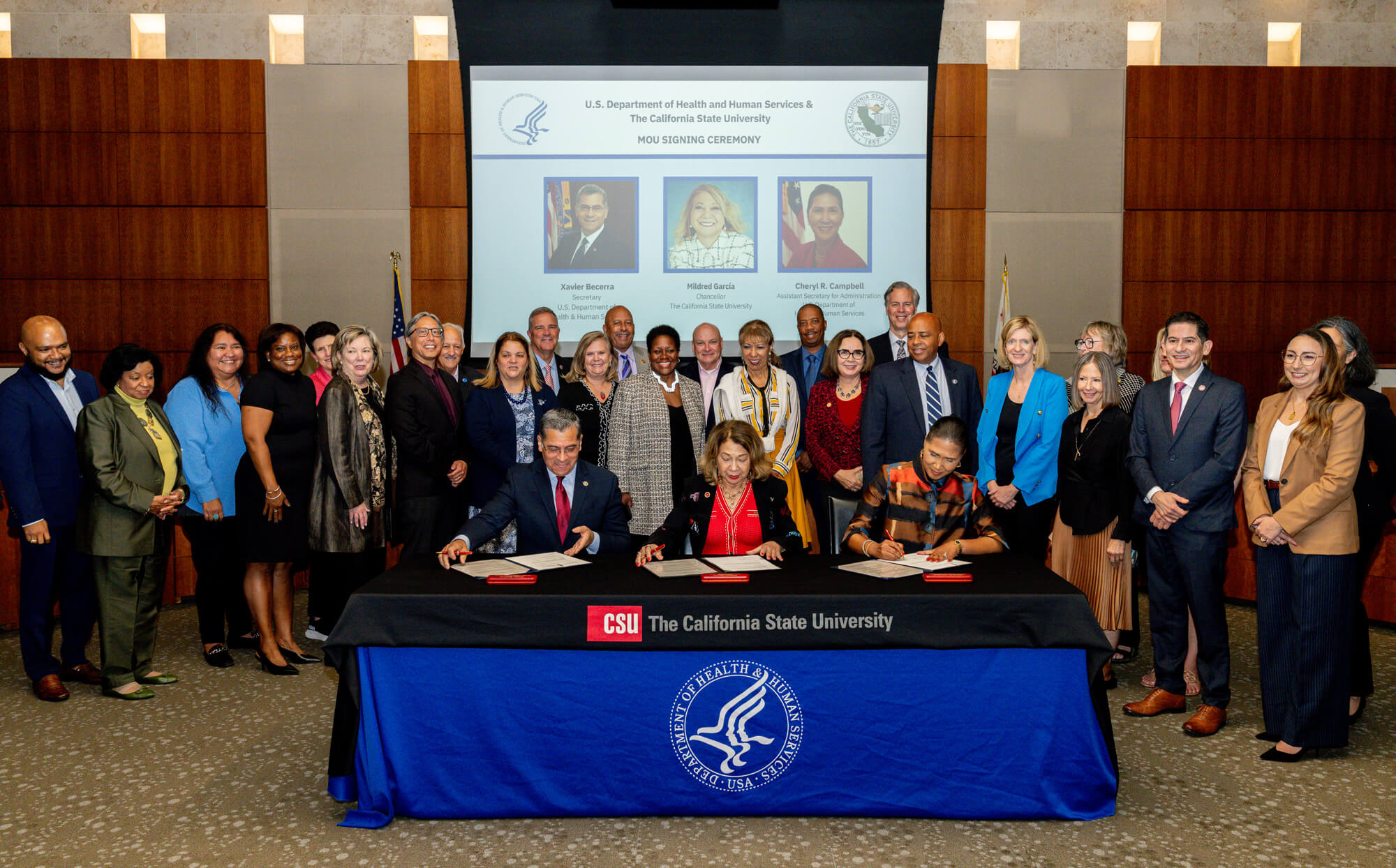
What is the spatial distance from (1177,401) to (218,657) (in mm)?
3978

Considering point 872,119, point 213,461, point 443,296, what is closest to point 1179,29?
point 872,119

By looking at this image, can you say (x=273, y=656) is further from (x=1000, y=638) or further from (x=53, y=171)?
(x=53, y=171)

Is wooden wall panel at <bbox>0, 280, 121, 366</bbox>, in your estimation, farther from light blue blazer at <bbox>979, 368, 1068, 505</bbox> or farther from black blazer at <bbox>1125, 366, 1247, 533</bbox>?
black blazer at <bbox>1125, 366, 1247, 533</bbox>

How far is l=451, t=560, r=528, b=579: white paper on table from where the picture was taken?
2.49m

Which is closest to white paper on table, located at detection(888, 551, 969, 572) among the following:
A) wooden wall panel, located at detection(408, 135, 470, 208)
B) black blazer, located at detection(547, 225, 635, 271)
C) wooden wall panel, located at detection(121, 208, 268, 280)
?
black blazer, located at detection(547, 225, 635, 271)

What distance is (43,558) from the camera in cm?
355

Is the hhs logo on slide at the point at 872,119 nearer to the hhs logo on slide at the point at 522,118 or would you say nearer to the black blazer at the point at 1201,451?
the hhs logo on slide at the point at 522,118

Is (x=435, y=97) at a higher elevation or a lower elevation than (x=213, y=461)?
higher

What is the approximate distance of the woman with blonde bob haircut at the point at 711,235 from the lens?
644 centimetres

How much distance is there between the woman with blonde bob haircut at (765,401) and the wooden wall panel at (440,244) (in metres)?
3.13

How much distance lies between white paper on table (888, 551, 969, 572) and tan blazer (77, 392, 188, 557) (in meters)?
2.82

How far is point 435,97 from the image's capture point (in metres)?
6.49

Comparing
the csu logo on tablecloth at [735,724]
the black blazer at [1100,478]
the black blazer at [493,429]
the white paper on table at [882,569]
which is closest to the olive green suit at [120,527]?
the black blazer at [493,429]

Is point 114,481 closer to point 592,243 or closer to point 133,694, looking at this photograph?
point 133,694
